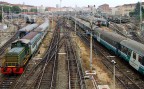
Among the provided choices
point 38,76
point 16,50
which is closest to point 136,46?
point 38,76

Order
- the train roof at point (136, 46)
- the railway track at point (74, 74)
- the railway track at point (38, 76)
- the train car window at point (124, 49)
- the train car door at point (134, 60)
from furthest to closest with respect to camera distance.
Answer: the train car window at point (124, 49) < the train car door at point (134, 60) < the train roof at point (136, 46) < the railway track at point (38, 76) < the railway track at point (74, 74)

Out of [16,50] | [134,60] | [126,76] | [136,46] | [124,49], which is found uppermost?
[136,46]

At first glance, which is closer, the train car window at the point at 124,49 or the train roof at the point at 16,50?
the train roof at the point at 16,50

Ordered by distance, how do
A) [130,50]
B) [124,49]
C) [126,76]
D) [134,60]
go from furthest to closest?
[124,49] < [130,50] < [134,60] < [126,76]

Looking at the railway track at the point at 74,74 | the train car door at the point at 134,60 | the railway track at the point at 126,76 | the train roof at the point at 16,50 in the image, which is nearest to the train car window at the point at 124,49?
the railway track at the point at 126,76

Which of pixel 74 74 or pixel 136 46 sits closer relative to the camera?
pixel 74 74

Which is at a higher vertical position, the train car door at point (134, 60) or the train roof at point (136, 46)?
the train roof at point (136, 46)

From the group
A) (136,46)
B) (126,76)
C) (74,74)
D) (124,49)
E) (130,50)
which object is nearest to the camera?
(126,76)

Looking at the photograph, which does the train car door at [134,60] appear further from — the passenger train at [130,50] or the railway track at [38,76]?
the railway track at [38,76]

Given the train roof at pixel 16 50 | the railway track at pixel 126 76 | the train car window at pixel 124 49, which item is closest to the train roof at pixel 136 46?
the train car window at pixel 124 49

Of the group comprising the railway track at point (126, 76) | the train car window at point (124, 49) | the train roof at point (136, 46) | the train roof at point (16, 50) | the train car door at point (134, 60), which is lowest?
the railway track at point (126, 76)

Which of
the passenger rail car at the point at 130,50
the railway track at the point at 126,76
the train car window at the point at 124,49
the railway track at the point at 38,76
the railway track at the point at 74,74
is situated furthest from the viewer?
the train car window at the point at 124,49

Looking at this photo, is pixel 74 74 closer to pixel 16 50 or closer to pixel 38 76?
pixel 38 76

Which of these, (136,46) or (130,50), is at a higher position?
(136,46)
